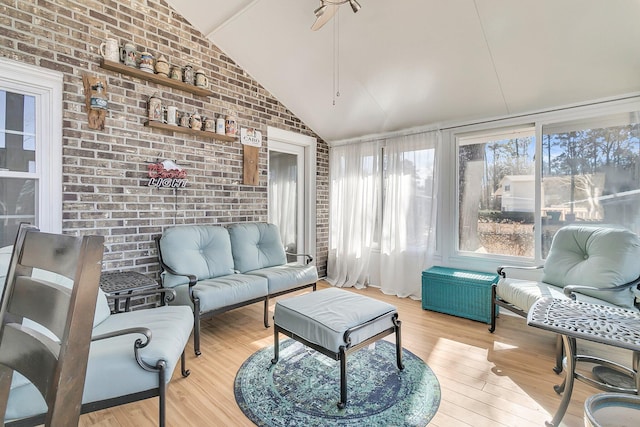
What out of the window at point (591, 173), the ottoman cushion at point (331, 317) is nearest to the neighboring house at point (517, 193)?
the window at point (591, 173)

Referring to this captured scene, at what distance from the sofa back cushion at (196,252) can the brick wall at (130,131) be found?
10.6 inches

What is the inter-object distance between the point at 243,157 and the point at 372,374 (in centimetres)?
272

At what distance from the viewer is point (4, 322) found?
919 millimetres

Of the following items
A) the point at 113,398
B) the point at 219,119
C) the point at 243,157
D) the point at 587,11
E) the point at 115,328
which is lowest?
the point at 113,398

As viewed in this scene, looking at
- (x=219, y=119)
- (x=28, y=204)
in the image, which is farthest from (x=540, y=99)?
(x=28, y=204)

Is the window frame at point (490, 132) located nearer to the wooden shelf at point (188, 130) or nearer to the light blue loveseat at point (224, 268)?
the light blue loveseat at point (224, 268)

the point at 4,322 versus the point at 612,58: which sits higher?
the point at 612,58

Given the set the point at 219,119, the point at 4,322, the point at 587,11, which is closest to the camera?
the point at 4,322

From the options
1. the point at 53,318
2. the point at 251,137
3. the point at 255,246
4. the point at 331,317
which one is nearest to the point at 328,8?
the point at 251,137

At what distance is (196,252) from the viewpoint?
2881mm

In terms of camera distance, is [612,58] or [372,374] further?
[612,58]

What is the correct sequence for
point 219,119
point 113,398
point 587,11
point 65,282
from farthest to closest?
point 219,119 → point 587,11 → point 65,282 → point 113,398

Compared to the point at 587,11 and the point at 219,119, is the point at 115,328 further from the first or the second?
the point at 587,11

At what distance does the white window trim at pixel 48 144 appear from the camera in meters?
2.29
